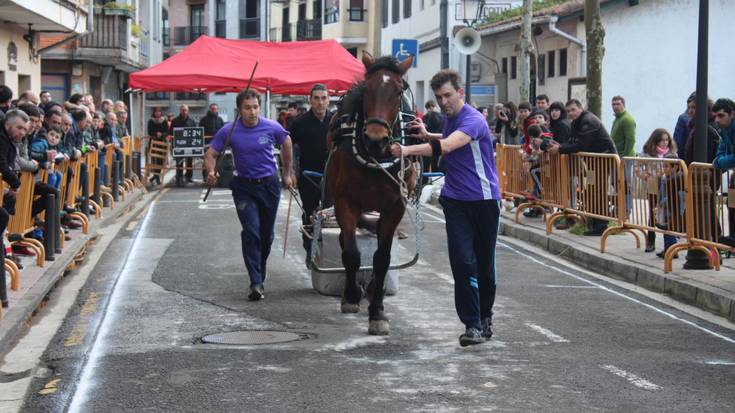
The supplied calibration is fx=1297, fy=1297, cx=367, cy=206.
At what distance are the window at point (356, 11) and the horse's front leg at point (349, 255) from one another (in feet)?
183

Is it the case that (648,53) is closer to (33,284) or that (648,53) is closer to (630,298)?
(630,298)

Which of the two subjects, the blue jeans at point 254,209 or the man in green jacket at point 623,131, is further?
the man in green jacket at point 623,131

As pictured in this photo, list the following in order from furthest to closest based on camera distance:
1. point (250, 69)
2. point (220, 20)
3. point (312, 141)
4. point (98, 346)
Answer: point (220, 20) < point (250, 69) < point (312, 141) < point (98, 346)

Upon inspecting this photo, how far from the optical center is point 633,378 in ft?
26.0

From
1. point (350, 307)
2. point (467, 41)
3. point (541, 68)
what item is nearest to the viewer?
point (350, 307)

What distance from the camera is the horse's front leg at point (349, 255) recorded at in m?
10.2

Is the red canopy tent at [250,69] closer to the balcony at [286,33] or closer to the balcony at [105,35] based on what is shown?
the balcony at [105,35]

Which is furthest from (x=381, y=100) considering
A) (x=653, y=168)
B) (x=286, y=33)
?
(x=286, y=33)

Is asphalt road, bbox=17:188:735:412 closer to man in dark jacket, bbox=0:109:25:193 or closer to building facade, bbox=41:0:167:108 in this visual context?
man in dark jacket, bbox=0:109:25:193

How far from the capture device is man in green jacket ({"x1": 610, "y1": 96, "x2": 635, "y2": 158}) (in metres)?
18.0

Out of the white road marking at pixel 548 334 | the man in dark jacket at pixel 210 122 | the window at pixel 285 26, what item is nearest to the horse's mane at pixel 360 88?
the white road marking at pixel 548 334

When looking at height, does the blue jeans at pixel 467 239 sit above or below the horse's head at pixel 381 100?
below

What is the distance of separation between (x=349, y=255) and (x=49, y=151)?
18.1ft

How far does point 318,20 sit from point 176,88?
136 feet
